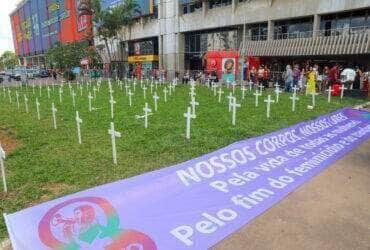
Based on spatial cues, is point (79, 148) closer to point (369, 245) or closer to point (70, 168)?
point (70, 168)

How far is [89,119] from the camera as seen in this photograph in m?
13.2

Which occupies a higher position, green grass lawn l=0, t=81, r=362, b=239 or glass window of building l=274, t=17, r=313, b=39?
glass window of building l=274, t=17, r=313, b=39

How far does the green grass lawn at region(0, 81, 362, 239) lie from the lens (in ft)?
22.1

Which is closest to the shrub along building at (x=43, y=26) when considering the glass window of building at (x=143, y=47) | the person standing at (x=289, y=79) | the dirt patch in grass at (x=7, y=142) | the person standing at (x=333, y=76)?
the glass window of building at (x=143, y=47)

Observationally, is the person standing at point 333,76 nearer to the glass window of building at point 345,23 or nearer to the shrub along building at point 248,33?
the shrub along building at point 248,33

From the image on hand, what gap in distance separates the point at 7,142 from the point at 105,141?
3165 millimetres

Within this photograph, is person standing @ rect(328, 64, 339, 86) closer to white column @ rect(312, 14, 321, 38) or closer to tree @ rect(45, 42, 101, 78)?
white column @ rect(312, 14, 321, 38)

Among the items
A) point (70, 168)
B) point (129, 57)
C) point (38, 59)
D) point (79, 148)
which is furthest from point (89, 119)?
point (38, 59)

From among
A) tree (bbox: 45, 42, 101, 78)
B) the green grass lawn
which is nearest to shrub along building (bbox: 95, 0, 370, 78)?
tree (bbox: 45, 42, 101, 78)

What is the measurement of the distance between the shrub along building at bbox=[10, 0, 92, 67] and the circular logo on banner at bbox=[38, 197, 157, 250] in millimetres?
52436

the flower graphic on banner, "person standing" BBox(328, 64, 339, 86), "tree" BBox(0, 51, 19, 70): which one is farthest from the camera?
"tree" BBox(0, 51, 19, 70)

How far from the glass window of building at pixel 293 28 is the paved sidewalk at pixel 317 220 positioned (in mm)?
26383

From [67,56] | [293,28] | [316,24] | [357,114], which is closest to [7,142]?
[357,114]

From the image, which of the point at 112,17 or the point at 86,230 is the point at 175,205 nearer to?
the point at 86,230
